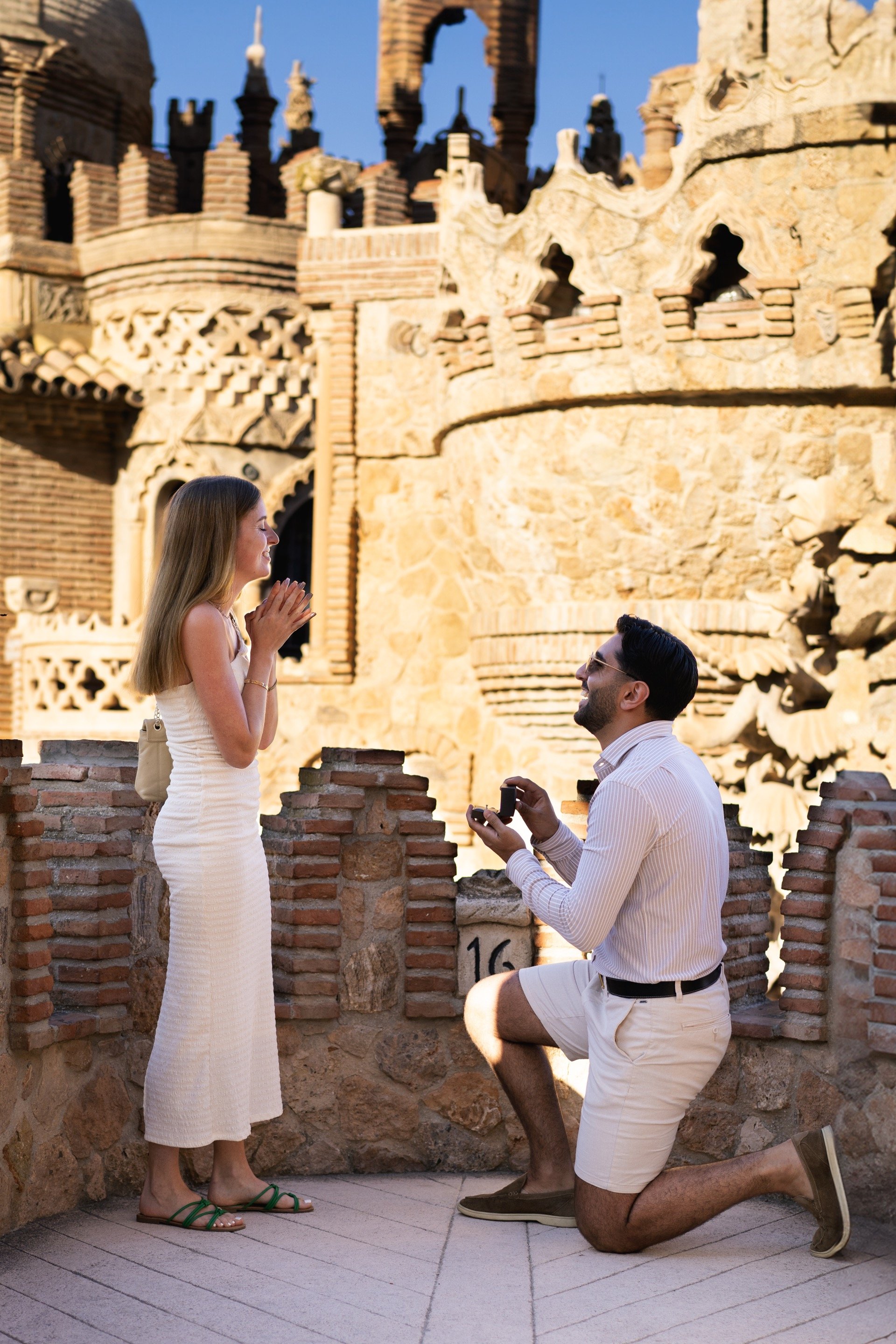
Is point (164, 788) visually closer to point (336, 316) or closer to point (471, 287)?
point (471, 287)

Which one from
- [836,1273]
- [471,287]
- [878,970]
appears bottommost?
[836,1273]

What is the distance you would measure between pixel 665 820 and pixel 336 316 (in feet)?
37.5

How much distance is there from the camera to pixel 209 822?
340 cm

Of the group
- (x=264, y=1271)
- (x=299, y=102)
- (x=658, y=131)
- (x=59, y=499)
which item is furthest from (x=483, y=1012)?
(x=299, y=102)

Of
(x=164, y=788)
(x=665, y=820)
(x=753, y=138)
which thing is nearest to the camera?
(x=665, y=820)

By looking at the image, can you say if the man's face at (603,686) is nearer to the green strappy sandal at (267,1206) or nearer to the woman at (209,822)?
the woman at (209,822)

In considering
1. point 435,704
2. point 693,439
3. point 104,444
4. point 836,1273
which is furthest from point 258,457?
point 836,1273

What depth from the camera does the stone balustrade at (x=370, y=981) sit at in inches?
143

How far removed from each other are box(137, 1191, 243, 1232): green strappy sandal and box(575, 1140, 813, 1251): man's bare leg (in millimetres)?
858

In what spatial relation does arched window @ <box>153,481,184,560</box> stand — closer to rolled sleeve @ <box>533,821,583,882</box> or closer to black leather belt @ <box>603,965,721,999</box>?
rolled sleeve @ <box>533,821,583,882</box>

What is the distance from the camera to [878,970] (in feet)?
12.0

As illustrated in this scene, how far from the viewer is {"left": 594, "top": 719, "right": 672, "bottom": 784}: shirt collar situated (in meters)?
3.34

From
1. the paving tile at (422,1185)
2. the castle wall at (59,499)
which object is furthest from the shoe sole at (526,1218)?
the castle wall at (59,499)

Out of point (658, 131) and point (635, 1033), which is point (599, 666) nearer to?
point (635, 1033)
